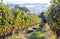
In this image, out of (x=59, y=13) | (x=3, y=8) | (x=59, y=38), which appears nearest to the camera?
(x=59, y=13)

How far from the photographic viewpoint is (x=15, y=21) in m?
21.1

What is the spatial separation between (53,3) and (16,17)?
28.3 ft

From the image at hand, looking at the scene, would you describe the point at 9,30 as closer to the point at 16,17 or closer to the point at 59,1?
the point at 16,17

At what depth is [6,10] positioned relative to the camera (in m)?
16.9

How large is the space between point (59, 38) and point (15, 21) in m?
8.40

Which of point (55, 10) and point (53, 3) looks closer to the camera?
point (55, 10)

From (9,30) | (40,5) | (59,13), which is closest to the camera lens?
(59,13)

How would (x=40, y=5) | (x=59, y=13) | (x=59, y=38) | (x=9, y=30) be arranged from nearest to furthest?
(x=59, y=13) < (x=59, y=38) < (x=9, y=30) < (x=40, y=5)

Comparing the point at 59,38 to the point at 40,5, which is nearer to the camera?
the point at 59,38

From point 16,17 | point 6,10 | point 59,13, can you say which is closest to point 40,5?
point 16,17

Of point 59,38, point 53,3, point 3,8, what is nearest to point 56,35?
point 59,38

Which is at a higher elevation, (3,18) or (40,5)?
(3,18)

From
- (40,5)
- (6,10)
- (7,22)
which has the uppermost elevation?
(6,10)

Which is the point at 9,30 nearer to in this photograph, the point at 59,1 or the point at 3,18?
the point at 3,18
